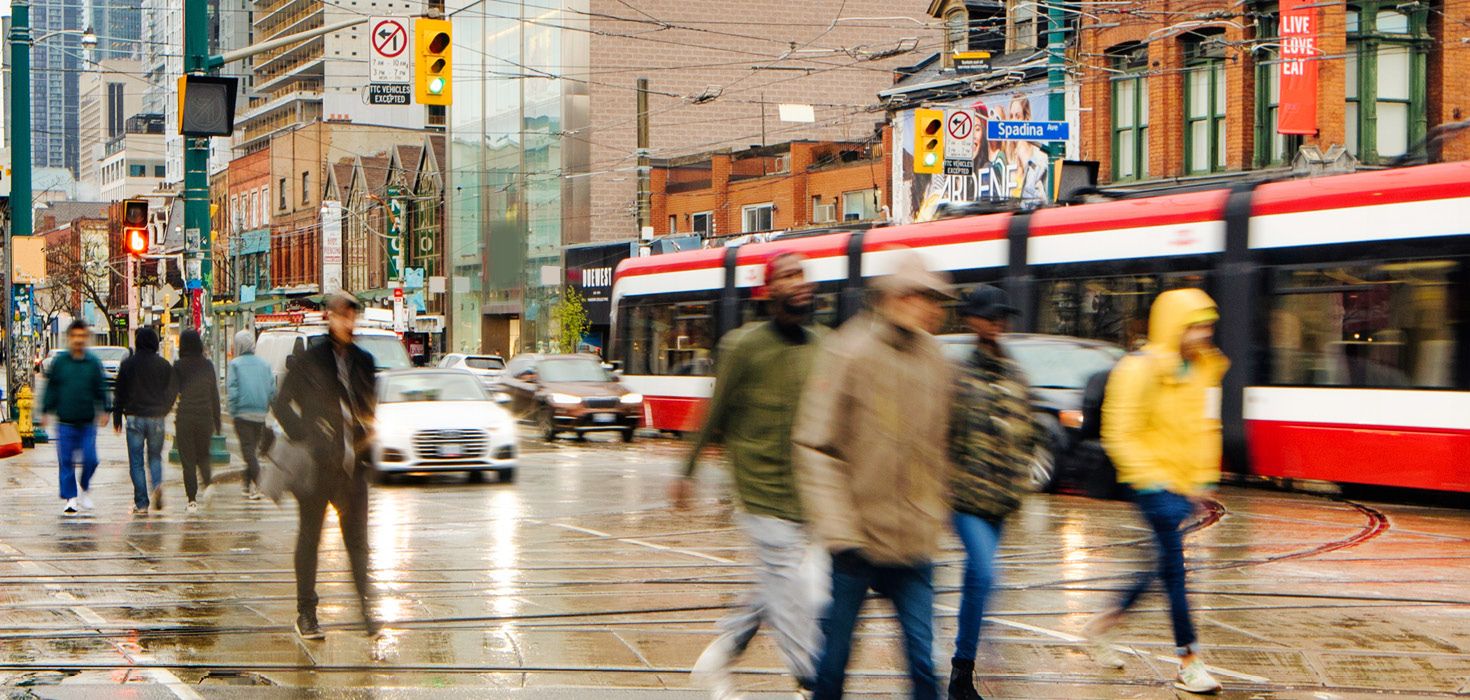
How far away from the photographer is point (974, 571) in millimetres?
6926

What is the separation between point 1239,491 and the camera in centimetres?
1805

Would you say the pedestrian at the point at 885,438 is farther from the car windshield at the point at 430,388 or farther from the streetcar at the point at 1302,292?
the car windshield at the point at 430,388

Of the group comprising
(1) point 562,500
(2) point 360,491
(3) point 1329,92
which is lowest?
(1) point 562,500

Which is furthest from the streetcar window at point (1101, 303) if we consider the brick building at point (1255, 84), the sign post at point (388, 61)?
the brick building at point (1255, 84)

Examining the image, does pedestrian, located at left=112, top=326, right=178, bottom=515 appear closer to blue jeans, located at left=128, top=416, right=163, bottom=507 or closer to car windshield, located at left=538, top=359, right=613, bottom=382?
blue jeans, located at left=128, top=416, right=163, bottom=507

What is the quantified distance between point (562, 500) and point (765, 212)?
39087 mm

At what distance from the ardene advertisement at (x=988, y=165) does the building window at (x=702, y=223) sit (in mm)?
13412

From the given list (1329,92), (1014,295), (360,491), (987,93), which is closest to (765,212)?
(987,93)

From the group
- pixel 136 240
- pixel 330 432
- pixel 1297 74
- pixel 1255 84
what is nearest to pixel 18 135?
pixel 136 240

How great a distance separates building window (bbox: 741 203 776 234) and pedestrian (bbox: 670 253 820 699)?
1920 inches

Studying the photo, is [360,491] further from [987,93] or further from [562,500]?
[987,93]

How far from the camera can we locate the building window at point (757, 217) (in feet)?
184

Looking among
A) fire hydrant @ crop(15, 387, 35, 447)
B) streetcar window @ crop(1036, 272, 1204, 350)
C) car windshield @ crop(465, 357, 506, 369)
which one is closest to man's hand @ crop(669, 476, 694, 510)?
streetcar window @ crop(1036, 272, 1204, 350)

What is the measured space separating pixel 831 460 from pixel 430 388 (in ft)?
54.4
